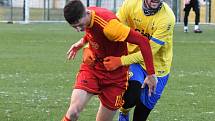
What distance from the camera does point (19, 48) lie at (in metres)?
20.0

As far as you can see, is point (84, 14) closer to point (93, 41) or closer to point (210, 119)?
point (93, 41)

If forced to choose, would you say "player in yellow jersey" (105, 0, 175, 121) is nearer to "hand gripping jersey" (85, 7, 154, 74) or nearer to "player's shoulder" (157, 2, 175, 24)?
"player's shoulder" (157, 2, 175, 24)

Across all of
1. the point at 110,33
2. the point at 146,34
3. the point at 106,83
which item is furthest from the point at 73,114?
the point at 146,34

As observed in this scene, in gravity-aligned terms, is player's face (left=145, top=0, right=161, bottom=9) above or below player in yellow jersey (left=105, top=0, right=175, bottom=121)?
above

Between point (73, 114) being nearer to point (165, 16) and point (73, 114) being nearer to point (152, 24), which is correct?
point (152, 24)

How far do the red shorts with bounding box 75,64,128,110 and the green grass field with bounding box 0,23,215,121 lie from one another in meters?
1.82

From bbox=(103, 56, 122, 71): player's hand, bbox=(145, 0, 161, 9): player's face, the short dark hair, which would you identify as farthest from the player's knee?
bbox=(145, 0, 161, 9): player's face

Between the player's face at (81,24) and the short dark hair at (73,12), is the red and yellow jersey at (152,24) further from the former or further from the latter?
the short dark hair at (73,12)

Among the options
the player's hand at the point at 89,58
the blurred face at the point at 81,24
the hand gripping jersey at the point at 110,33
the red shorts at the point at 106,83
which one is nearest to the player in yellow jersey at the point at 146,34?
the red shorts at the point at 106,83

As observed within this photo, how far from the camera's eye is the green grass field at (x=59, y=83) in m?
9.72

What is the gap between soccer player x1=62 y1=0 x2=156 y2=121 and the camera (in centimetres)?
675

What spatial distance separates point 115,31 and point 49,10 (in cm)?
3634

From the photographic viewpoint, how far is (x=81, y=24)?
6695 millimetres

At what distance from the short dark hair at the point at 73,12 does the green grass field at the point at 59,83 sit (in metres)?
2.82
